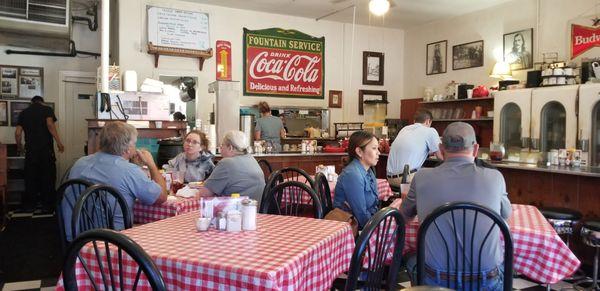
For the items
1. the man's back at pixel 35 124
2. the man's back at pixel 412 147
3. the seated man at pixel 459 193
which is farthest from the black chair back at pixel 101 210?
the man's back at pixel 35 124

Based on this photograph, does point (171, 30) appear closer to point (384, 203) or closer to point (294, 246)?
point (384, 203)

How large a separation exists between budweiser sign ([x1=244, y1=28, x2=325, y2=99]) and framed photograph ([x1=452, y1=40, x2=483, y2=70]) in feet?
8.85

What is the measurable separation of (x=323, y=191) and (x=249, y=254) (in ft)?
6.10

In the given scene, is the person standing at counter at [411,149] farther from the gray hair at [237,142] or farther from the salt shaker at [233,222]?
the salt shaker at [233,222]

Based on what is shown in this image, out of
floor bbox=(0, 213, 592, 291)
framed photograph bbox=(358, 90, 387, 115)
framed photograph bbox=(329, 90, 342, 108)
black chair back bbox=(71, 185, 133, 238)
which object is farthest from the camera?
framed photograph bbox=(358, 90, 387, 115)

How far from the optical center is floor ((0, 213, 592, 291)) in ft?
13.8

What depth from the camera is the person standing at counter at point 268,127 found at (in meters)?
8.66

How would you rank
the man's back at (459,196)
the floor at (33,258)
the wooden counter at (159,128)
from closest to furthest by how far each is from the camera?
the man's back at (459,196)
the floor at (33,258)
the wooden counter at (159,128)

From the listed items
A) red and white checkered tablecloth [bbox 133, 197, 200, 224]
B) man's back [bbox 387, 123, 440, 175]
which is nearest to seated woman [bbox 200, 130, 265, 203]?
red and white checkered tablecloth [bbox 133, 197, 200, 224]

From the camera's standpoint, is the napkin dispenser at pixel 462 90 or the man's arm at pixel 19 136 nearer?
the man's arm at pixel 19 136

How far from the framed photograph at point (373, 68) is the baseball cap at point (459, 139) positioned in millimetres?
7879

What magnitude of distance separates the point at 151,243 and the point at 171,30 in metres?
6.86

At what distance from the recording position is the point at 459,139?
8.16 feet

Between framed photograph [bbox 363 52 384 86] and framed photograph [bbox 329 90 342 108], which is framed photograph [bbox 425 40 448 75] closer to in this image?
framed photograph [bbox 363 52 384 86]
